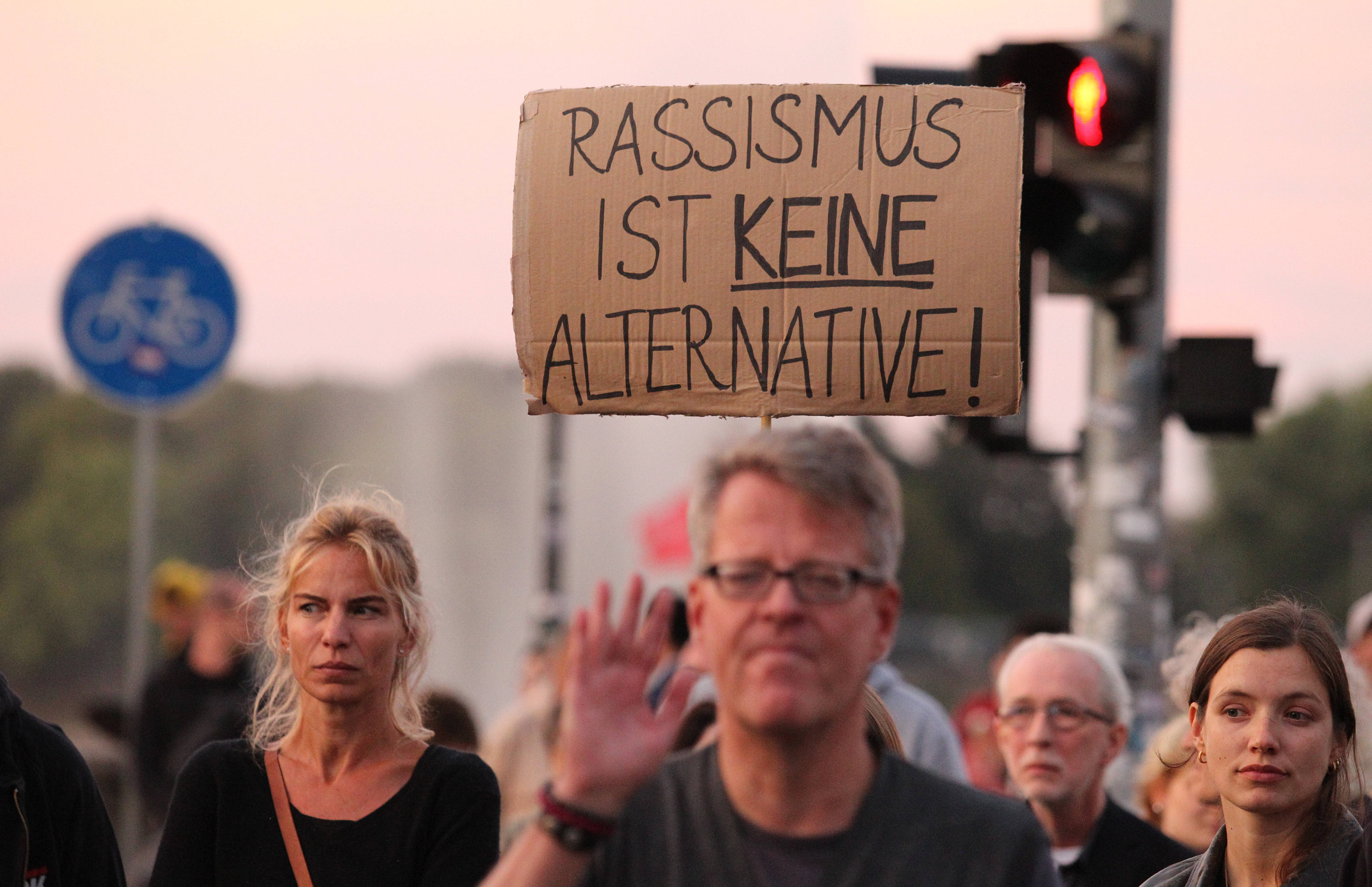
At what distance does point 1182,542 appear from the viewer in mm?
85812

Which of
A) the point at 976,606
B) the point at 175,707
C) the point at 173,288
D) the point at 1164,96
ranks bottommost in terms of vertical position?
the point at 976,606

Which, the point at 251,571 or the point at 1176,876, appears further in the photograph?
the point at 251,571

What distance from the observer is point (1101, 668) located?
4602 millimetres

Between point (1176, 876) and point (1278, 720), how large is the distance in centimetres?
43

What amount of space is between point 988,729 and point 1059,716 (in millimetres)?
4679

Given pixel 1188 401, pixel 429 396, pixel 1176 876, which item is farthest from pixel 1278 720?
pixel 429 396

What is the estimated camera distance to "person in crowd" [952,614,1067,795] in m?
7.64

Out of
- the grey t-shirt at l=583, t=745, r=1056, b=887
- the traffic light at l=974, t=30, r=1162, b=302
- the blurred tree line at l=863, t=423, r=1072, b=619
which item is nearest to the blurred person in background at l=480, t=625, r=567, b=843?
the traffic light at l=974, t=30, r=1162, b=302

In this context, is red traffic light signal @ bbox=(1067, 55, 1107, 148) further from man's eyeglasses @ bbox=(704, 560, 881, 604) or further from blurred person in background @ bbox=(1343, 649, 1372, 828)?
man's eyeglasses @ bbox=(704, 560, 881, 604)

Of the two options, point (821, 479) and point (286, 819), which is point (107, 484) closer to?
point (286, 819)

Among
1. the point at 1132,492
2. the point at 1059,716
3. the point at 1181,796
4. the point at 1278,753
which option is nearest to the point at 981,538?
the point at 1132,492

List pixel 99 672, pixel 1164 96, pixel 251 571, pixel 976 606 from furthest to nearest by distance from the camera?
pixel 976 606
pixel 99 672
pixel 1164 96
pixel 251 571

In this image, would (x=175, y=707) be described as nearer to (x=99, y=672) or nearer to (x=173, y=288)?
(x=173, y=288)

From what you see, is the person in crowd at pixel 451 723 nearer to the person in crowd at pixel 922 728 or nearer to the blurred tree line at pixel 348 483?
the blurred tree line at pixel 348 483
